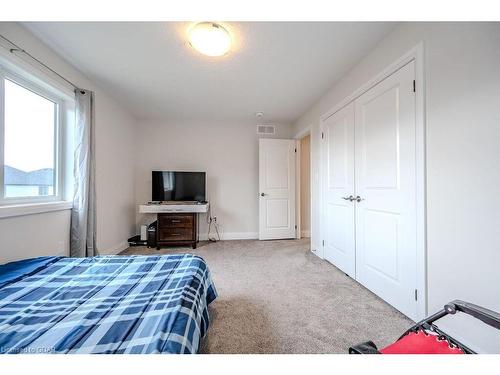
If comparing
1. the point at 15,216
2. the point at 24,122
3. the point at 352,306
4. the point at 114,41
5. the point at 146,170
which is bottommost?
the point at 352,306

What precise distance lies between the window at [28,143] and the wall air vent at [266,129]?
3.05 meters

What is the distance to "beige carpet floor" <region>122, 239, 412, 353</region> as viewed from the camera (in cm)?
126

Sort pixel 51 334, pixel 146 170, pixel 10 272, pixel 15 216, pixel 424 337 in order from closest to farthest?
pixel 51 334
pixel 424 337
pixel 10 272
pixel 15 216
pixel 146 170

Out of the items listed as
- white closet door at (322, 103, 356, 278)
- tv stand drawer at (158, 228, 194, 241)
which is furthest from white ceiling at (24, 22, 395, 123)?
tv stand drawer at (158, 228, 194, 241)

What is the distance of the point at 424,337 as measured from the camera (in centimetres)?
78

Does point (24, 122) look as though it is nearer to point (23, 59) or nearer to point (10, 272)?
point (23, 59)

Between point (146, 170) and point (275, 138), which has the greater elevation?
point (275, 138)

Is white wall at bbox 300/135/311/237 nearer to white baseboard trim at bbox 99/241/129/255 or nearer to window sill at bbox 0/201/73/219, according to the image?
white baseboard trim at bbox 99/241/129/255

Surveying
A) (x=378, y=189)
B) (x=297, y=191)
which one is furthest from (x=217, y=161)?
(x=378, y=189)

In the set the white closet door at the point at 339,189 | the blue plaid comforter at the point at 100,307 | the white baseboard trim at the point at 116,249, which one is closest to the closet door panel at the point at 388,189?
the white closet door at the point at 339,189

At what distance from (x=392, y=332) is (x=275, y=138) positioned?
3.49 m

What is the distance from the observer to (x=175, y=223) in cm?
333

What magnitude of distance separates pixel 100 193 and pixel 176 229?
1.22 meters
